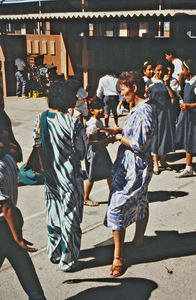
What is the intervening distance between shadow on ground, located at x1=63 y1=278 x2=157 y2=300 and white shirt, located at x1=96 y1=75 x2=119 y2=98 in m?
6.65

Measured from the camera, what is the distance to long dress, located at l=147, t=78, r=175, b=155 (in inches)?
266

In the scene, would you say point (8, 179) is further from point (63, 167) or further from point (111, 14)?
point (111, 14)

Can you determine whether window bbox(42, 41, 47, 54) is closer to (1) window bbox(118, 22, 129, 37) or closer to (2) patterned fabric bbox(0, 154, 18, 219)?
(1) window bbox(118, 22, 129, 37)

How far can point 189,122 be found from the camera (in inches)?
266

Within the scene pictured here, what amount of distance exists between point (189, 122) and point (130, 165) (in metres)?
3.03

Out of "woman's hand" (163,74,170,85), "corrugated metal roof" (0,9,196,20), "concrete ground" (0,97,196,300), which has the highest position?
"corrugated metal roof" (0,9,196,20)

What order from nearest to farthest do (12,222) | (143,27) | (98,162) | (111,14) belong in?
(12,222), (98,162), (111,14), (143,27)

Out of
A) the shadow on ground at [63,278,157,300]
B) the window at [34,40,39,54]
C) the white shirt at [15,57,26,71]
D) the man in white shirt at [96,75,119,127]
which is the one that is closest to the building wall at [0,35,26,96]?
the window at [34,40,39,54]

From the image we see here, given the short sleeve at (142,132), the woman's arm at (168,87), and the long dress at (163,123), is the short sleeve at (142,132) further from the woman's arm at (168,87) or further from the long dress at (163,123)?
the long dress at (163,123)

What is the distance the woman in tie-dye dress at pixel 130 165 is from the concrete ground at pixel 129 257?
0.25 m

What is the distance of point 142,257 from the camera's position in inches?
170

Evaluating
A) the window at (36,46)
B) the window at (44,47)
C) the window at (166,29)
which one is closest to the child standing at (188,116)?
the window at (44,47)

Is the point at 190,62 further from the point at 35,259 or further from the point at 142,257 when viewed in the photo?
the point at 35,259

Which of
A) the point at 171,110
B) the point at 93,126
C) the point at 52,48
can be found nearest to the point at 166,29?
the point at 52,48
